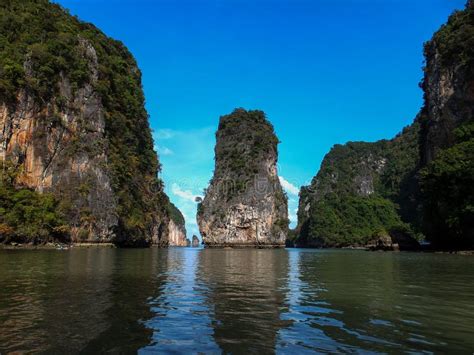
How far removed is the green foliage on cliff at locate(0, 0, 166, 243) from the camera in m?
50.5

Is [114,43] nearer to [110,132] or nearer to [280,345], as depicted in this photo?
[110,132]

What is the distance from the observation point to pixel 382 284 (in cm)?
1419

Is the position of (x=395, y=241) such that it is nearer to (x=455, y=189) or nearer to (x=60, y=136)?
(x=455, y=189)

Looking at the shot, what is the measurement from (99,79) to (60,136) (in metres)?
12.9

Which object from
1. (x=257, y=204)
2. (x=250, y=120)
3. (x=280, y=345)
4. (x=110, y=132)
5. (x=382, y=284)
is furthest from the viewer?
(x=250, y=120)

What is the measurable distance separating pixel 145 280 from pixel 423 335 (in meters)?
10.1

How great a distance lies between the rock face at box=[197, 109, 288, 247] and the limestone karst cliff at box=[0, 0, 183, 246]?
3305cm

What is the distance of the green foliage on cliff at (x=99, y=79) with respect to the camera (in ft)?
166

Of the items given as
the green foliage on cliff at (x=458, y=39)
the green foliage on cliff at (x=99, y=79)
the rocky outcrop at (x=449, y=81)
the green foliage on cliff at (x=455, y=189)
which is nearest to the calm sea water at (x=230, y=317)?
the green foliage on cliff at (x=455, y=189)

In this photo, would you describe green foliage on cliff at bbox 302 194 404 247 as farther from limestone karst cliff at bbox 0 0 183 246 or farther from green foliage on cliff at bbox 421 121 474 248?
green foliage on cliff at bbox 421 121 474 248

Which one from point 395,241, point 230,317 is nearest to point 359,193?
point 395,241

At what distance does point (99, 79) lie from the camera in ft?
206

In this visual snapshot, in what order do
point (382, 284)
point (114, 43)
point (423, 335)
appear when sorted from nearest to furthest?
point (423, 335) → point (382, 284) → point (114, 43)

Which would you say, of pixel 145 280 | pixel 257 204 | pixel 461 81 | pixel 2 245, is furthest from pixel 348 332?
pixel 257 204
